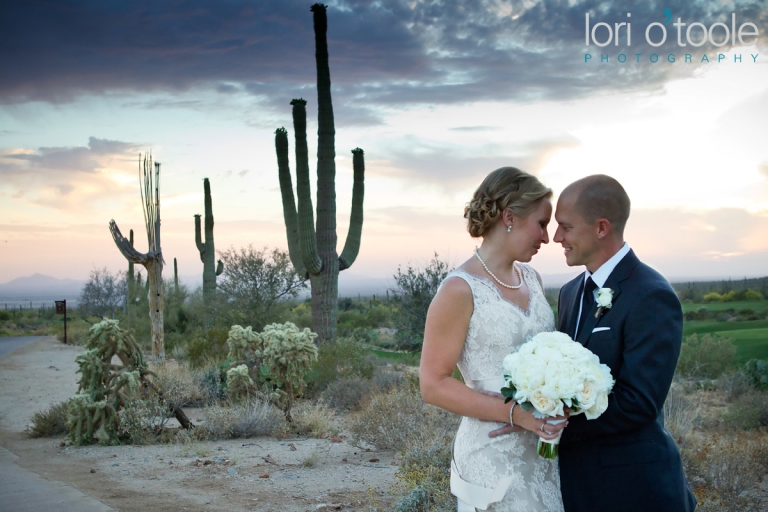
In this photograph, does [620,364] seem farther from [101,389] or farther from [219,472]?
[101,389]

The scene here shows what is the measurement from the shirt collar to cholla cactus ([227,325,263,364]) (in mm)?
7935

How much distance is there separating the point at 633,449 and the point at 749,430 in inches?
311

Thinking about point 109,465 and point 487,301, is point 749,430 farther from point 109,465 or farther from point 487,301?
point 109,465

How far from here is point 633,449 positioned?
285 centimetres

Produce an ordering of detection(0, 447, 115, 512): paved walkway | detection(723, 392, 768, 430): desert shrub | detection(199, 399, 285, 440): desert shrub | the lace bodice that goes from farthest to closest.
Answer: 1. detection(723, 392, 768, 430): desert shrub
2. detection(199, 399, 285, 440): desert shrub
3. detection(0, 447, 115, 512): paved walkway
4. the lace bodice

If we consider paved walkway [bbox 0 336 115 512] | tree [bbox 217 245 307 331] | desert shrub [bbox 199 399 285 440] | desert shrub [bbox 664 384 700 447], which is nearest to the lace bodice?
paved walkway [bbox 0 336 115 512]

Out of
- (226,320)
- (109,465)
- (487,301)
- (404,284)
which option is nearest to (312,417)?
(109,465)

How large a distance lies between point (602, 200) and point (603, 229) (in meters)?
0.15

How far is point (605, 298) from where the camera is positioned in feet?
9.55

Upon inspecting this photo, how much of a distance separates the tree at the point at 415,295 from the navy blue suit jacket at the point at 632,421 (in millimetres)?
17128

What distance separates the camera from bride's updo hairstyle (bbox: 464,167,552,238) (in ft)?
10.5

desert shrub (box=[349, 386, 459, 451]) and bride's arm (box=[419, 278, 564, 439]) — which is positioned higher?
bride's arm (box=[419, 278, 564, 439])

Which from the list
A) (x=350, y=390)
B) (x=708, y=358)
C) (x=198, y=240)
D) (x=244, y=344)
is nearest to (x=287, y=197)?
(x=350, y=390)

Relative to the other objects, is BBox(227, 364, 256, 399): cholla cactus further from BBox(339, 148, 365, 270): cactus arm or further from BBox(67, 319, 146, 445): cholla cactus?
BBox(339, 148, 365, 270): cactus arm
